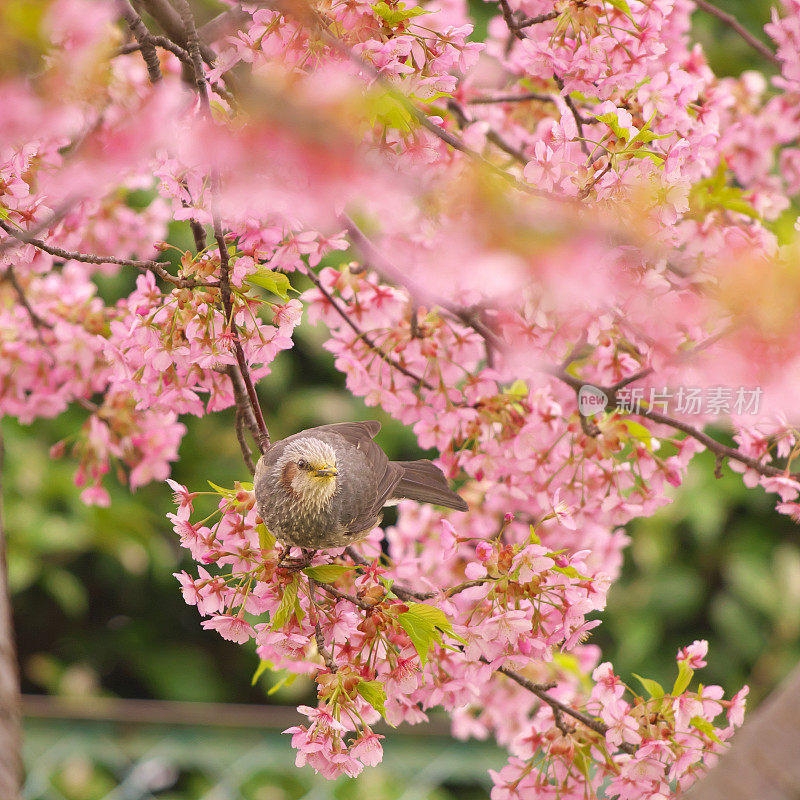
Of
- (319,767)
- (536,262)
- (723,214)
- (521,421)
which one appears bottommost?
(319,767)

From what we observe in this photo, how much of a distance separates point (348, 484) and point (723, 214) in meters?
0.57

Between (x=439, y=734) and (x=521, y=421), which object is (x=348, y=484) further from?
(x=439, y=734)

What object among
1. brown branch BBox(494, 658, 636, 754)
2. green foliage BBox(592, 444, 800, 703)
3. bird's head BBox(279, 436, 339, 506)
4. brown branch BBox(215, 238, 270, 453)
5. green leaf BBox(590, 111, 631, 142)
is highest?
green leaf BBox(590, 111, 631, 142)

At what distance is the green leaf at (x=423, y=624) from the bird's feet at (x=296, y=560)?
10 cm

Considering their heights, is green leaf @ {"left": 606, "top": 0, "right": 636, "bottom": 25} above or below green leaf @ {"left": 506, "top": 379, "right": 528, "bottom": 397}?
above

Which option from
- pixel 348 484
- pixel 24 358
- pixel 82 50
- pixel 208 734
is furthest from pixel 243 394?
pixel 208 734

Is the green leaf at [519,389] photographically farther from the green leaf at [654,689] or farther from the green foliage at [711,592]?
the green foliage at [711,592]

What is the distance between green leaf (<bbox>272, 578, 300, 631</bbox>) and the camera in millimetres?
671

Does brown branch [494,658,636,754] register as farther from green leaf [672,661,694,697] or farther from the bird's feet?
the bird's feet

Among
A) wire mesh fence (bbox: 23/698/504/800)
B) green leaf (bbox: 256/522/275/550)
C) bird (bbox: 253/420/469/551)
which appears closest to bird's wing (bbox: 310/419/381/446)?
bird (bbox: 253/420/469/551)

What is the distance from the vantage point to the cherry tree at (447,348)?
0.66 metres

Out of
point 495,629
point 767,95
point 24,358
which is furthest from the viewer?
point 767,95

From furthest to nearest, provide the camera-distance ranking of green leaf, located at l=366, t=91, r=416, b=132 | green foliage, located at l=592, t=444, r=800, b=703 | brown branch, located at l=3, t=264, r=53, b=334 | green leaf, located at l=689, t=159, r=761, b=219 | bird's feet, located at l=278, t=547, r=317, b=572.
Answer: green foliage, located at l=592, t=444, r=800, b=703 < brown branch, located at l=3, t=264, r=53, b=334 < green leaf, located at l=689, t=159, r=761, b=219 < bird's feet, located at l=278, t=547, r=317, b=572 < green leaf, located at l=366, t=91, r=416, b=132

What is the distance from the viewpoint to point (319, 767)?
26.8 inches
